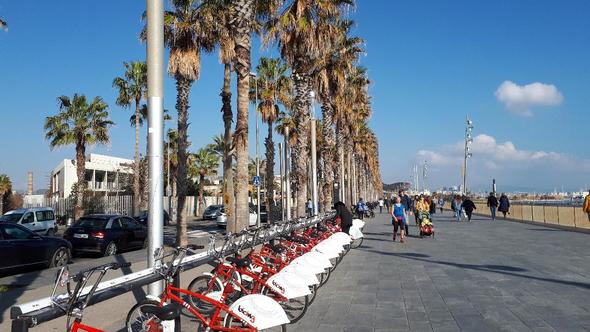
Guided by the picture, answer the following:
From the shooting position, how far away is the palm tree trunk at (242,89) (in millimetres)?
14453

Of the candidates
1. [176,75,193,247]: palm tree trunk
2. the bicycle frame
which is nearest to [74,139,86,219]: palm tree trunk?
[176,75,193,247]: palm tree trunk

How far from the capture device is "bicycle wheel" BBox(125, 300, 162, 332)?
16.1 feet

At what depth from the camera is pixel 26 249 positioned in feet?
42.1

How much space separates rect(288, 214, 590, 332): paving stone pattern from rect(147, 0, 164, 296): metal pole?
7.61 feet

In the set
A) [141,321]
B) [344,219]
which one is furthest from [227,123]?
[141,321]

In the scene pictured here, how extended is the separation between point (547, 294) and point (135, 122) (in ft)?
114

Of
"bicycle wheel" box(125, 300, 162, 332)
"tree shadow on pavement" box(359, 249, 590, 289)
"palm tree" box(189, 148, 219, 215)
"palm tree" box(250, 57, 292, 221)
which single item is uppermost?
"palm tree" box(250, 57, 292, 221)

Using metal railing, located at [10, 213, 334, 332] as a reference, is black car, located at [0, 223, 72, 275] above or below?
below

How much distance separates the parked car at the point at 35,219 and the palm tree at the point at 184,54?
862cm

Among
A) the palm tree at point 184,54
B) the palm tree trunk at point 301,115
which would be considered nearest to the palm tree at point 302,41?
the palm tree trunk at point 301,115

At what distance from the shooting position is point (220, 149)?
6144 cm

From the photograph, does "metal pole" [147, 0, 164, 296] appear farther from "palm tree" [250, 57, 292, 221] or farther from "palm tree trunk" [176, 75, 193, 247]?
"palm tree" [250, 57, 292, 221]

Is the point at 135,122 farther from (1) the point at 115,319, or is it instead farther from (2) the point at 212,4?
(1) the point at 115,319

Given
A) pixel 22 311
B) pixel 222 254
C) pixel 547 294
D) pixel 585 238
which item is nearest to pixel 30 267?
pixel 222 254
